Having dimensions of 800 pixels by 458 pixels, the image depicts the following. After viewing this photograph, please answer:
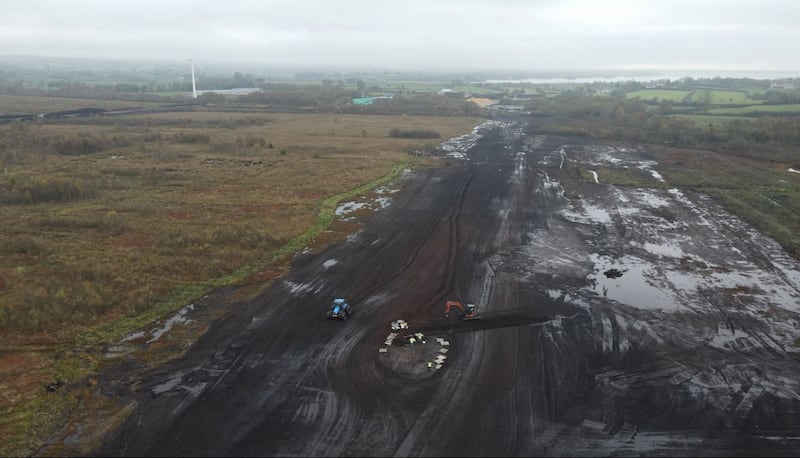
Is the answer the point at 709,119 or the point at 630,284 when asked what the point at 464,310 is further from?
the point at 709,119

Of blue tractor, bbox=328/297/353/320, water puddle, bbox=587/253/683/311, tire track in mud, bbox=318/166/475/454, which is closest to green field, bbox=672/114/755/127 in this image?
water puddle, bbox=587/253/683/311

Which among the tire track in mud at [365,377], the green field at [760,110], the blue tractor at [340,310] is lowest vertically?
the tire track in mud at [365,377]

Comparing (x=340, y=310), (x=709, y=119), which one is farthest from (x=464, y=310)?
(x=709, y=119)

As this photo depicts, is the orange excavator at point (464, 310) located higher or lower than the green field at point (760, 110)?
lower

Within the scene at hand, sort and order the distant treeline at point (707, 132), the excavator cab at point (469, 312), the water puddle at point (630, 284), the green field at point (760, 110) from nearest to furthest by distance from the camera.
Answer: the excavator cab at point (469, 312)
the water puddle at point (630, 284)
the distant treeline at point (707, 132)
the green field at point (760, 110)

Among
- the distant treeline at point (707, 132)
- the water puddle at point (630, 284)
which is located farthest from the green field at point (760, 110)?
the water puddle at point (630, 284)

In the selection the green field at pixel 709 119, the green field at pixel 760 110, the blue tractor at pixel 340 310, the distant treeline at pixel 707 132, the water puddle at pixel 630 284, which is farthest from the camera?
the green field at pixel 760 110

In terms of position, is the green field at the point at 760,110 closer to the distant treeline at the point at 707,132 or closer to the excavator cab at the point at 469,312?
the distant treeline at the point at 707,132
